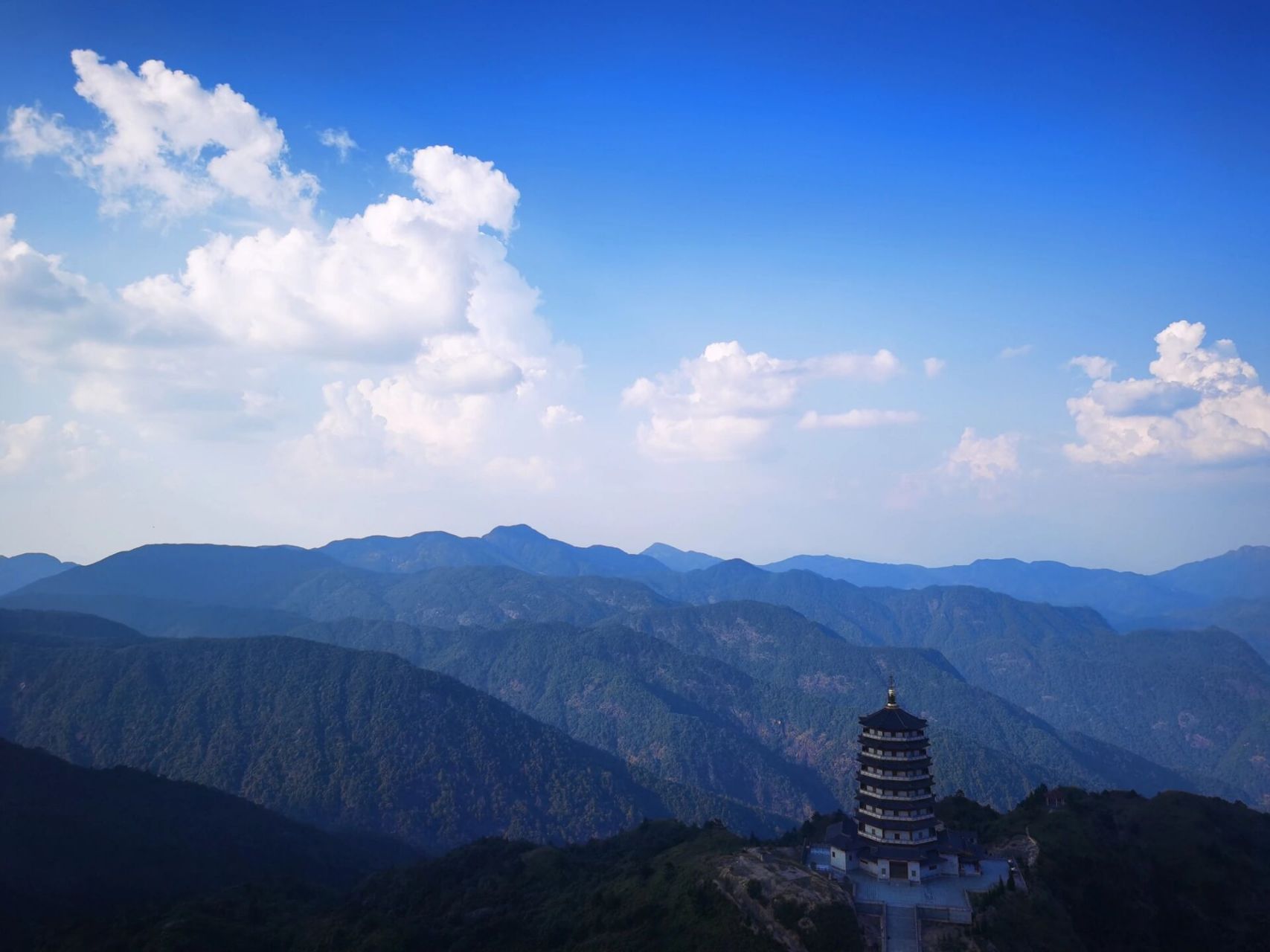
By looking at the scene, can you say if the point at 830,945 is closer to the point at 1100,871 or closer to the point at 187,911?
the point at 1100,871

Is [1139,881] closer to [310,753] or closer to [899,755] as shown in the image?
[899,755]

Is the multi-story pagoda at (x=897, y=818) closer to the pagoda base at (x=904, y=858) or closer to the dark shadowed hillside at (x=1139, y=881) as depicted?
the pagoda base at (x=904, y=858)

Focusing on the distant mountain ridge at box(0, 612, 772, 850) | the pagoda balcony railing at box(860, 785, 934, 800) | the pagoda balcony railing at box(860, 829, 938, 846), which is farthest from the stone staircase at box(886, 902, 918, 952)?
the distant mountain ridge at box(0, 612, 772, 850)

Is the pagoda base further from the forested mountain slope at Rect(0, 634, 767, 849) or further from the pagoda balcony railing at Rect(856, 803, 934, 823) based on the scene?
the forested mountain slope at Rect(0, 634, 767, 849)

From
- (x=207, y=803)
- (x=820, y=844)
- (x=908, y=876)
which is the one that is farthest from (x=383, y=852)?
(x=908, y=876)

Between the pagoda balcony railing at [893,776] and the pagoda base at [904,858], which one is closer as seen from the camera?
the pagoda base at [904,858]

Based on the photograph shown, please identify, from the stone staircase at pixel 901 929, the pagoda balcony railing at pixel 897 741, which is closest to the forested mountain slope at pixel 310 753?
the pagoda balcony railing at pixel 897 741

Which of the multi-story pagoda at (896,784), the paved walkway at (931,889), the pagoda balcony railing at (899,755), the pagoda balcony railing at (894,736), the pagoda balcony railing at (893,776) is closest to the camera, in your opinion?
the paved walkway at (931,889)
